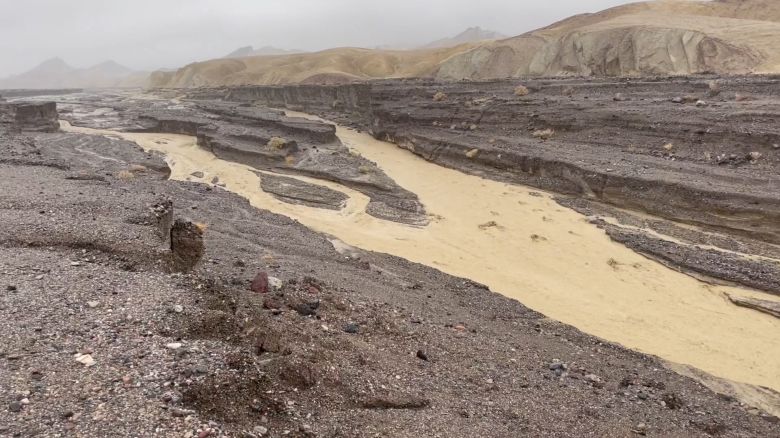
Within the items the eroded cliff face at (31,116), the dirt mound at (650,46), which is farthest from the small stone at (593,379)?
the eroded cliff face at (31,116)

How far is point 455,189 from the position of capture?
21797mm

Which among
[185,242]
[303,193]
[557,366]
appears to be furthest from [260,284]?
[303,193]

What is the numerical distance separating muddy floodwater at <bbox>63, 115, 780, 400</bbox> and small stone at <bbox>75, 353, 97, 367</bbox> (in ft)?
28.6

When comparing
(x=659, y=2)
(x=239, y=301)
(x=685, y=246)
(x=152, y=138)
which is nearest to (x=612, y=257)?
(x=685, y=246)

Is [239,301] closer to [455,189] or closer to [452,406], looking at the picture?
[452,406]

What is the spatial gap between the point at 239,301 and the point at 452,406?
327 centimetres

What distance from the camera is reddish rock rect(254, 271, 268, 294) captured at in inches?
311

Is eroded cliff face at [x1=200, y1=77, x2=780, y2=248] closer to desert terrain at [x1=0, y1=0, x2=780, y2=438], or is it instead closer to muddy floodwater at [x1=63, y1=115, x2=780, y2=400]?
→ desert terrain at [x1=0, y1=0, x2=780, y2=438]

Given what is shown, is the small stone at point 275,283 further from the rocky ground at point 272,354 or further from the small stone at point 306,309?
the small stone at point 306,309

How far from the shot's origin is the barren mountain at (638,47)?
32906 mm

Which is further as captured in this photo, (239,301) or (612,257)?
(612,257)

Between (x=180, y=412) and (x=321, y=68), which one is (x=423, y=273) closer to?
(x=180, y=412)

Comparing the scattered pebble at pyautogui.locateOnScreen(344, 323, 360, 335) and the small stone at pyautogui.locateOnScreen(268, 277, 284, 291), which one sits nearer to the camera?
the scattered pebble at pyautogui.locateOnScreen(344, 323, 360, 335)

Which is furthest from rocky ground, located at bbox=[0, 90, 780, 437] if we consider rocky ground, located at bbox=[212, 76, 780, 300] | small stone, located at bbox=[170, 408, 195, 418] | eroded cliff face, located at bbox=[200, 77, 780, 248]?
Answer: eroded cliff face, located at bbox=[200, 77, 780, 248]
